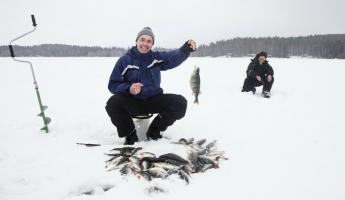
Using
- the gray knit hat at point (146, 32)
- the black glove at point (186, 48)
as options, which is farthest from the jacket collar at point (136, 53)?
the black glove at point (186, 48)

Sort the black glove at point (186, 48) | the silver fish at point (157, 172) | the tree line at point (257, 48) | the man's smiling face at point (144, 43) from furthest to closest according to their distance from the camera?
the tree line at point (257, 48), the black glove at point (186, 48), the man's smiling face at point (144, 43), the silver fish at point (157, 172)

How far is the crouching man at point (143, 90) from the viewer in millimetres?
4934

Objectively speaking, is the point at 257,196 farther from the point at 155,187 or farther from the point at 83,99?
the point at 83,99

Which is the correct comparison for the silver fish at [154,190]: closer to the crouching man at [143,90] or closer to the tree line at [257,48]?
the crouching man at [143,90]

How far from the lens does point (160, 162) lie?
409 centimetres

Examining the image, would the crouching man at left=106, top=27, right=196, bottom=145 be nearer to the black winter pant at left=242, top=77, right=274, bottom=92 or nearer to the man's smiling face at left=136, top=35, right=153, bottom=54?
the man's smiling face at left=136, top=35, right=153, bottom=54

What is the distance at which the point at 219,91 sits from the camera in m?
11.1

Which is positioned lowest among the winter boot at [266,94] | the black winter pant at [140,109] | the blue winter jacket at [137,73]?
the winter boot at [266,94]

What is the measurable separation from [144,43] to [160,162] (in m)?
1.93

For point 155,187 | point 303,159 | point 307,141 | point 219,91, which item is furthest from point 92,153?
point 219,91

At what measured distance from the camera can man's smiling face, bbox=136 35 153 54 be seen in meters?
5.05

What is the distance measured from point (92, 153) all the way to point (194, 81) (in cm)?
311

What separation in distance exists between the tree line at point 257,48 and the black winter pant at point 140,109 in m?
77.3

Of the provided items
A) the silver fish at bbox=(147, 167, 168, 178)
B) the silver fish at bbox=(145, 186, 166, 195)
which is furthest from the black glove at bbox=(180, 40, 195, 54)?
the silver fish at bbox=(145, 186, 166, 195)
